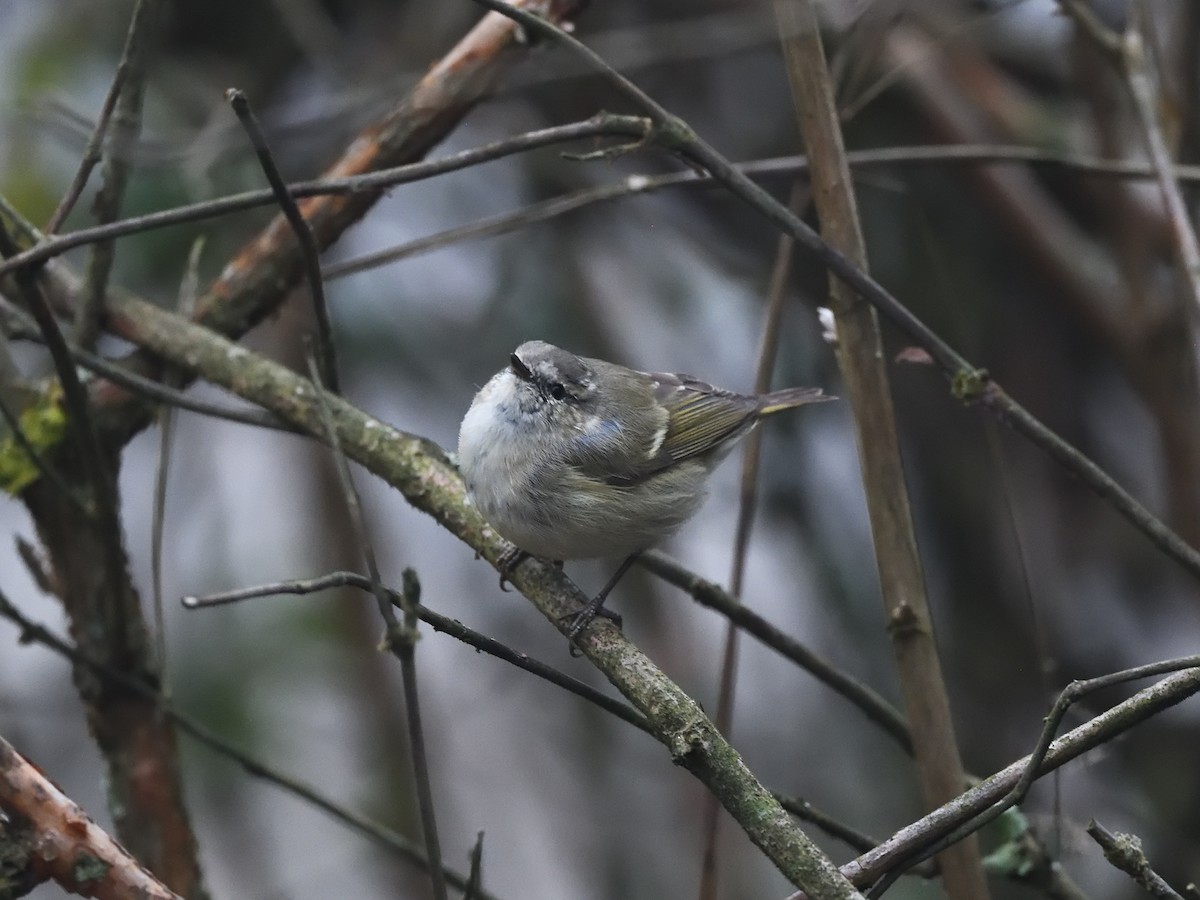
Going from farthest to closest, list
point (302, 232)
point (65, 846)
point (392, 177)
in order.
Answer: point (302, 232) → point (392, 177) → point (65, 846)

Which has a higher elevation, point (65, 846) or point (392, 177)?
point (392, 177)

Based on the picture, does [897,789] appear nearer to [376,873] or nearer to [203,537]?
[376,873]

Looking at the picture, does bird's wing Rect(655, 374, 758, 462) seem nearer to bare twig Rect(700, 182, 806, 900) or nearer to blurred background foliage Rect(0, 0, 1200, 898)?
bare twig Rect(700, 182, 806, 900)

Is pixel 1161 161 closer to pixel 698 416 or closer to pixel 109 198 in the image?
pixel 698 416

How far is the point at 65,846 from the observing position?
186 centimetres

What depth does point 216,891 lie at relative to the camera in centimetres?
586

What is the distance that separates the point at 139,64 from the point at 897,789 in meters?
3.86

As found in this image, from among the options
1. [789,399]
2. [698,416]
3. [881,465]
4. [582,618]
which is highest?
[789,399]

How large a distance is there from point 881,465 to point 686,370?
336 centimetres

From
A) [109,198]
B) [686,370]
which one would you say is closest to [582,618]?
[109,198]

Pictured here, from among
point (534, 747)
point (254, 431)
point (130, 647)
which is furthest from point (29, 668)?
point (130, 647)

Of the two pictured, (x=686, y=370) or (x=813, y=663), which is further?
(x=686, y=370)

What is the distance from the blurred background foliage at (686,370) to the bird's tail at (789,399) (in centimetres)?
108

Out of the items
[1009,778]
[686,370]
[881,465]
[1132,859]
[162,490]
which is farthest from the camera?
[686,370]
